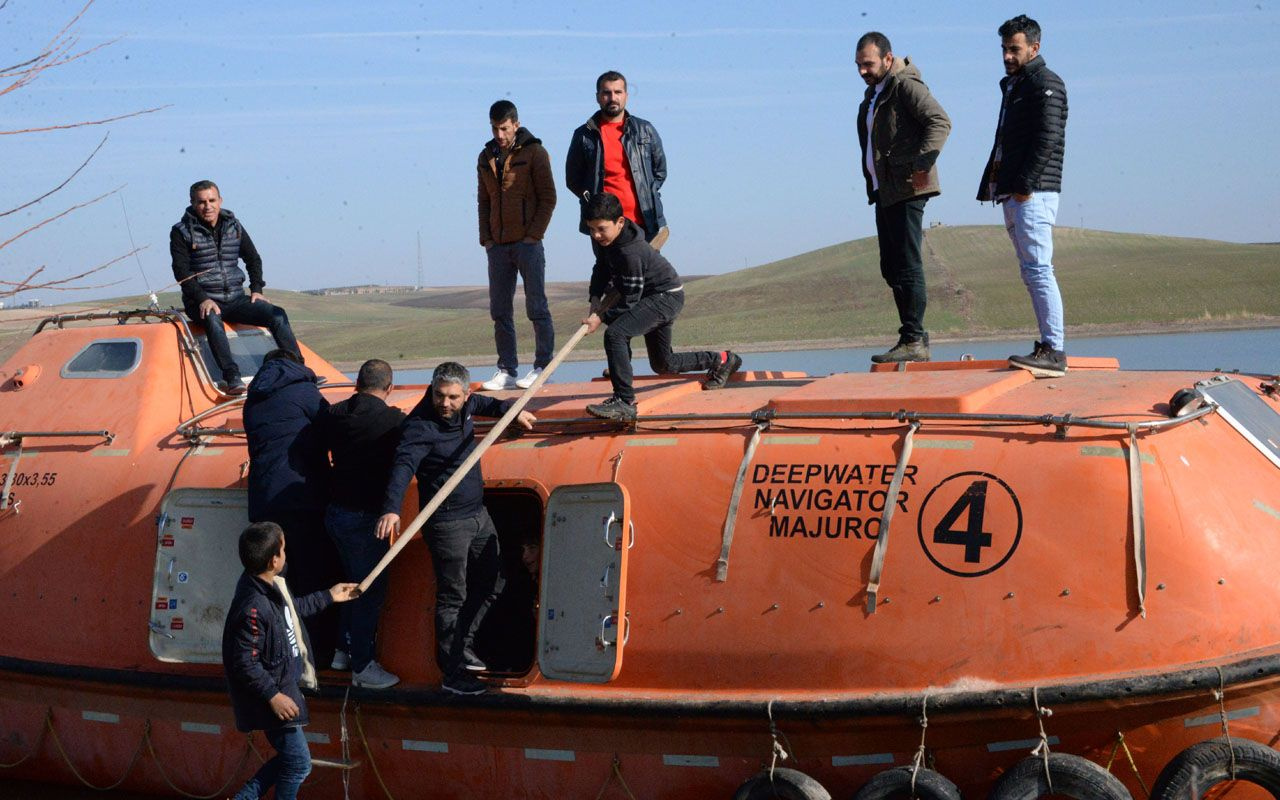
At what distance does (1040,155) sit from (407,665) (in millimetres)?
4685

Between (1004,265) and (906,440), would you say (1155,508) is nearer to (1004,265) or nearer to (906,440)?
(906,440)

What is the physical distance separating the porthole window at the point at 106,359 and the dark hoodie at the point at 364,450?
253cm

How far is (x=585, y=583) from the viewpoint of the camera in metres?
7.18

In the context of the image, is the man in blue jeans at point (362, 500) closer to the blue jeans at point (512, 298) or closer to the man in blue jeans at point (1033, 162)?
the blue jeans at point (512, 298)

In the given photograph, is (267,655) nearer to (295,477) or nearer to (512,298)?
(295,477)

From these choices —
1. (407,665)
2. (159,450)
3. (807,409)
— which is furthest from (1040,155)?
(159,450)

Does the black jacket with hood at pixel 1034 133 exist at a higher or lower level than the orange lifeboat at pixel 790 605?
higher

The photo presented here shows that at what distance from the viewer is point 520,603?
8203 millimetres

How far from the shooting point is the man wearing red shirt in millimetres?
9633

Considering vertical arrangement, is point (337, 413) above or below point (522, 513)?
above

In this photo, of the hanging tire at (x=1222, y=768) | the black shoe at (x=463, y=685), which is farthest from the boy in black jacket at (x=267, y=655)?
the hanging tire at (x=1222, y=768)

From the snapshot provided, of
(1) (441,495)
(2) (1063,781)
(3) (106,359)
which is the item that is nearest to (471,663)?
(1) (441,495)

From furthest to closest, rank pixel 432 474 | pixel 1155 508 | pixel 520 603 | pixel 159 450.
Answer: pixel 159 450 → pixel 520 603 → pixel 432 474 → pixel 1155 508

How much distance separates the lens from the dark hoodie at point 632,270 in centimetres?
801
